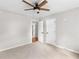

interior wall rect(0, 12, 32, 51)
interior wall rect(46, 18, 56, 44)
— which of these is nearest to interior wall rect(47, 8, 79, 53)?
interior wall rect(46, 18, 56, 44)

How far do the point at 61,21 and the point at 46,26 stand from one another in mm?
1551

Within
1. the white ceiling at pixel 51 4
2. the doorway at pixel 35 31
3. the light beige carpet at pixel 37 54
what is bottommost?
the light beige carpet at pixel 37 54

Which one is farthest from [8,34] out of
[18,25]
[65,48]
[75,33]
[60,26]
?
[75,33]

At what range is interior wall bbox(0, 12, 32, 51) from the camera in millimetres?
3752

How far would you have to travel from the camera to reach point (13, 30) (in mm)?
4242

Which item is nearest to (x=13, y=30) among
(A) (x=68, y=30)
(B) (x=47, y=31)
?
(B) (x=47, y=31)

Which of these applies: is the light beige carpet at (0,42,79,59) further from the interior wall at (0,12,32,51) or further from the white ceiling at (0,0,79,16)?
the white ceiling at (0,0,79,16)

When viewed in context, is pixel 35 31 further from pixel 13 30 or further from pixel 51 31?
pixel 13 30

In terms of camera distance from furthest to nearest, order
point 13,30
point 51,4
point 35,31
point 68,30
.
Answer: point 35,31
point 13,30
point 68,30
point 51,4

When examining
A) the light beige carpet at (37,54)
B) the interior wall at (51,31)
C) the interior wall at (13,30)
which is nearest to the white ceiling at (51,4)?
the interior wall at (13,30)

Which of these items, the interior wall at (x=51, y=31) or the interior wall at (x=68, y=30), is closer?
the interior wall at (x=68, y=30)

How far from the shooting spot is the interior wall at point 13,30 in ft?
12.3

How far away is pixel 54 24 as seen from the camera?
4691mm

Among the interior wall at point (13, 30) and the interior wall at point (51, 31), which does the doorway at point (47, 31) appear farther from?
the interior wall at point (13, 30)
